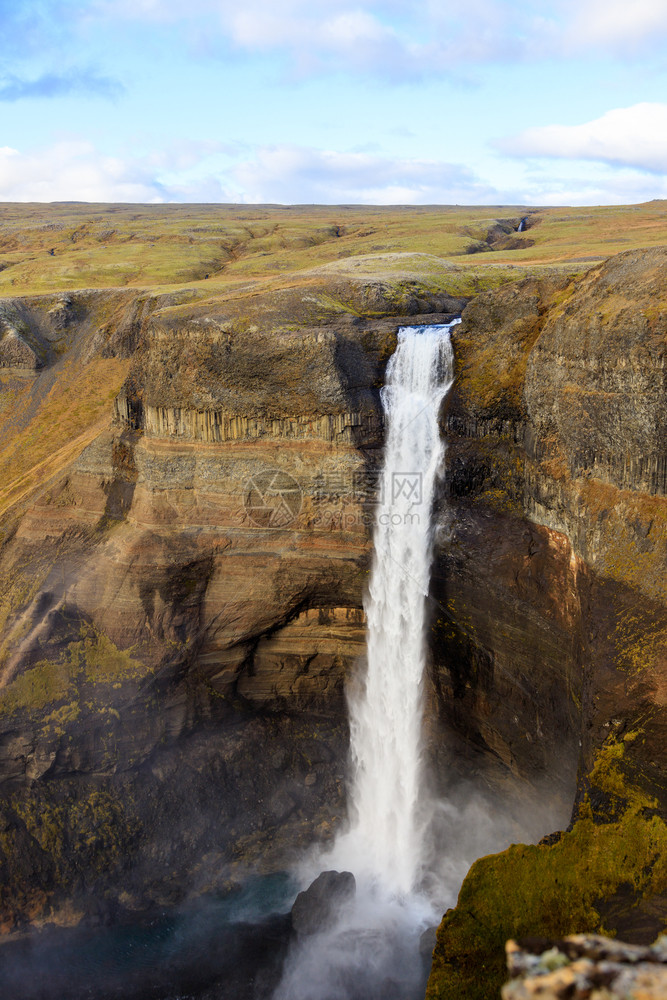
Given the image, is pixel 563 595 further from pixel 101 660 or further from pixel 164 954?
pixel 164 954

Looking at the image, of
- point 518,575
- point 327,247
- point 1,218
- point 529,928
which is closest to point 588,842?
point 529,928

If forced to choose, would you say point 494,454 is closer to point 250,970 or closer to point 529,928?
point 529,928

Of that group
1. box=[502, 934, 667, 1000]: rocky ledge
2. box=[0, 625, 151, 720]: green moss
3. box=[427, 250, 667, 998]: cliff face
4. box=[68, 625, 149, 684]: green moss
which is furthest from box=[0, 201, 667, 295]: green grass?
box=[502, 934, 667, 1000]: rocky ledge

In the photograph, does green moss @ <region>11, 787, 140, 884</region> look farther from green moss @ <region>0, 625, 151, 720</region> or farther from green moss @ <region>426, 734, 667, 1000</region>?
green moss @ <region>426, 734, 667, 1000</region>

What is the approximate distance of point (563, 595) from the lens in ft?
74.7

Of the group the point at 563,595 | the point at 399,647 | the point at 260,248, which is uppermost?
the point at 260,248

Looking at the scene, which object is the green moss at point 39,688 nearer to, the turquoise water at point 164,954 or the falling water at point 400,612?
the turquoise water at point 164,954

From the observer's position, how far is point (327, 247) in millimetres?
70125

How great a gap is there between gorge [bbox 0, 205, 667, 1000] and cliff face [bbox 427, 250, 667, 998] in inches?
5.9

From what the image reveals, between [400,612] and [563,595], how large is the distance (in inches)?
295

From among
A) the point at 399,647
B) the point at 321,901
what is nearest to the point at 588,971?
the point at 321,901

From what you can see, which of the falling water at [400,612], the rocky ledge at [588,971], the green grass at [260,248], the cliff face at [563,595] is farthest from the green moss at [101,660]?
the rocky ledge at [588,971]

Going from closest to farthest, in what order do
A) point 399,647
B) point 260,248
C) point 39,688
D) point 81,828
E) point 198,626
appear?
point 81,828
point 39,688
point 399,647
point 198,626
point 260,248

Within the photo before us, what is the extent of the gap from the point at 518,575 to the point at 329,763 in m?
13.5
